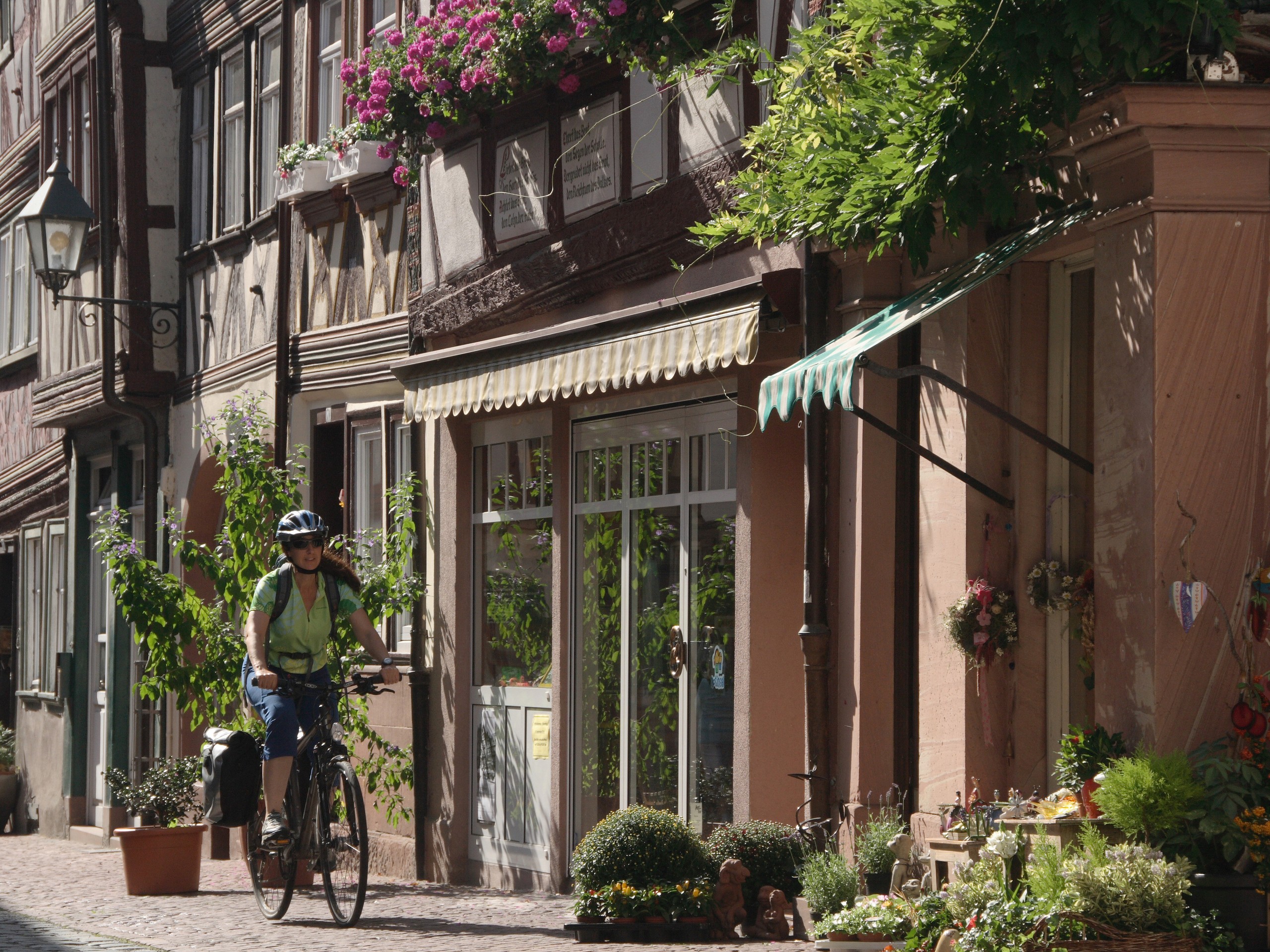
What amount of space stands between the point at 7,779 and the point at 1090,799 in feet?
52.2

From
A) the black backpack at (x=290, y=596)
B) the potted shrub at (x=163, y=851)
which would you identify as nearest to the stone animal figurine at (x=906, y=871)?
the black backpack at (x=290, y=596)

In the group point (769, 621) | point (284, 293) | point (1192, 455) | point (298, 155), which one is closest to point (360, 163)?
point (298, 155)

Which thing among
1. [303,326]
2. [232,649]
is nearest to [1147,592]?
[232,649]

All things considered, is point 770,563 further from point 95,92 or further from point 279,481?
point 95,92

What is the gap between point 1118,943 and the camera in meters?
6.12

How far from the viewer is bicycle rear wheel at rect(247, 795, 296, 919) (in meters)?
9.62

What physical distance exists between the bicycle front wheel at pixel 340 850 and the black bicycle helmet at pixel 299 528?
114 cm

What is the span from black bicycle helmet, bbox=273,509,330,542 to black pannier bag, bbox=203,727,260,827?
40.8 inches

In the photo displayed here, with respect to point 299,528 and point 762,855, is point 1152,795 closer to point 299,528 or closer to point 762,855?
point 762,855

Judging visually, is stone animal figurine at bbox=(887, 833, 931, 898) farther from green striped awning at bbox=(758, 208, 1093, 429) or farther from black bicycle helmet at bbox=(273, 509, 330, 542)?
black bicycle helmet at bbox=(273, 509, 330, 542)

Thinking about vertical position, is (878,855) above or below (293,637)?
below

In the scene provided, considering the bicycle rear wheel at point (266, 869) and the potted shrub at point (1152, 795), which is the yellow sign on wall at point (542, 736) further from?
the potted shrub at point (1152, 795)

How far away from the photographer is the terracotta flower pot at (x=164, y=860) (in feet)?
37.2

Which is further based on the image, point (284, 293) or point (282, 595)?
point (284, 293)
